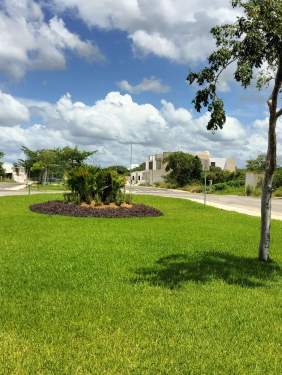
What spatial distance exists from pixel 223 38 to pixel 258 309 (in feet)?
16.2

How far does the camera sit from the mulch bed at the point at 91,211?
18688 mm

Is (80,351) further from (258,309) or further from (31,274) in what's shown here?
(31,274)

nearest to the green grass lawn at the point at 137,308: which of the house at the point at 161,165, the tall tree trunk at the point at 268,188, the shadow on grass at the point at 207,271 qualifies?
the shadow on grass at the point at 207,271

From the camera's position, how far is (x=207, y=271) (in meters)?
8.52

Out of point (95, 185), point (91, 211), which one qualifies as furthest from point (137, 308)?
point (95, 185)

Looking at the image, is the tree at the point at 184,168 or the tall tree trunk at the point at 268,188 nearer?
the tall tree trunk at the point at 268,188

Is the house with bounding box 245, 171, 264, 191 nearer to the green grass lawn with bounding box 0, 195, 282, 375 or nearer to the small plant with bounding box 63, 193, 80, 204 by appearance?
the small plant with bounding box 63, 193, 80, 204

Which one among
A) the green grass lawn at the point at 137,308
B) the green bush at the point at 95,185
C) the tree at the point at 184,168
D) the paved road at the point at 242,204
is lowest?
the green grass lawn at the point at 137,308

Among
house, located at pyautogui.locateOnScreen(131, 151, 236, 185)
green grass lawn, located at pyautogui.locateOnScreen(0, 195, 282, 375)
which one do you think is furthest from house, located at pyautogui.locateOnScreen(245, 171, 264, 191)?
house, located at pyautogui.locateOnScreen(131, 151, 236, 185)

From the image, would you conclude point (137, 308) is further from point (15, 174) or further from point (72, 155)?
point (15, 174)

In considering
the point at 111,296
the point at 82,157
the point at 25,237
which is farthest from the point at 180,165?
the point at 111,296

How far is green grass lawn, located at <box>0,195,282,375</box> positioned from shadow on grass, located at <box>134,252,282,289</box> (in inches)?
0.7

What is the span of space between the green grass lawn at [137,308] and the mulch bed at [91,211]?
6895mm

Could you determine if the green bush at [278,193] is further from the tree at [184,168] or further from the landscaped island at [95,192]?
the tree at [184,168]
